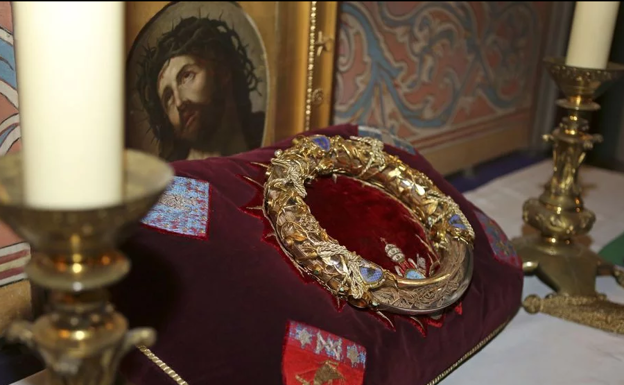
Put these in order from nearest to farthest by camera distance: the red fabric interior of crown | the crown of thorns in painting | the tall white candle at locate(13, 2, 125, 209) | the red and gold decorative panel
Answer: the tall white candle at locate(13, 2, 125, 209) < the red fabric interior of crown < the crown of thorns in painting < the red and gold decorative panel

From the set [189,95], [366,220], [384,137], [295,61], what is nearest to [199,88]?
[189,95]

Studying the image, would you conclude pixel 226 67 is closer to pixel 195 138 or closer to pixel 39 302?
pixel 195 138

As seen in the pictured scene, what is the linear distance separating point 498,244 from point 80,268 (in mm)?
705

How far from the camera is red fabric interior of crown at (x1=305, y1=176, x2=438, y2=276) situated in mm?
800

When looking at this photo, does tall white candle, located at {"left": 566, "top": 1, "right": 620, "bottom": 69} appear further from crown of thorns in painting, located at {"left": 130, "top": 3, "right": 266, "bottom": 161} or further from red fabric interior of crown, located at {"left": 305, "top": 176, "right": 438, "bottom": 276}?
crown of thorns in painting, located at {"left": 130, "top": 3, "right": 266, "bottom": 161}

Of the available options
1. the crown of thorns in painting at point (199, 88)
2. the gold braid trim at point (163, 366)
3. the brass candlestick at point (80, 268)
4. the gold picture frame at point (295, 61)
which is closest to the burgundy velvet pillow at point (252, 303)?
the gold braid trim at point (163, 366)

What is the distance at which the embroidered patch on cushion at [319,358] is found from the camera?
2.20 ft

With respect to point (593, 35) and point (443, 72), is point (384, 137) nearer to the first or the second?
point (593, 35)

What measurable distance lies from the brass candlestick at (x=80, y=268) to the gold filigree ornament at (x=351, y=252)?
0.33 metres

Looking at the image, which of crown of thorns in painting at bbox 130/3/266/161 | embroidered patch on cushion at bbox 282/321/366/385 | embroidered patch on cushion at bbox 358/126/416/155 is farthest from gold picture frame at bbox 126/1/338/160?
embroidered patch on cushion at bbox 282/321/366/385

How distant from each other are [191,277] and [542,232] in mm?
683

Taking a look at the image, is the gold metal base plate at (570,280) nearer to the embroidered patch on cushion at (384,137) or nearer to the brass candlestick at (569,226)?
the brass candlestick at (569,226)

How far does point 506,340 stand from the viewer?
0.95 metres

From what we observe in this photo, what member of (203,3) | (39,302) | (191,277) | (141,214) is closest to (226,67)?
(203,3)
